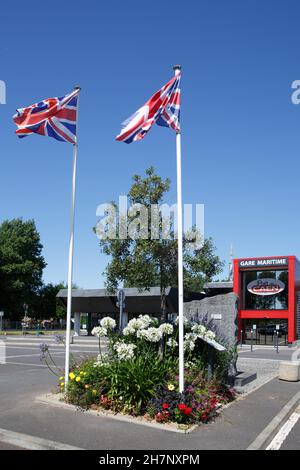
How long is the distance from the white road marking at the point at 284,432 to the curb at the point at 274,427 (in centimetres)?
6

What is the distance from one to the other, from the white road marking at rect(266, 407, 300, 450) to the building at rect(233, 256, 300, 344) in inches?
1203

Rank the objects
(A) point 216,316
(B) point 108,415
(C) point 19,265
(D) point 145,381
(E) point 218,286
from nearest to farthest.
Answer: (B) point 108,415 < (D) point 145,381 < (A) point 216,316 < (E) point 218,286 < (C) point 19,265

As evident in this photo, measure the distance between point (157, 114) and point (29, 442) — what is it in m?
5.92

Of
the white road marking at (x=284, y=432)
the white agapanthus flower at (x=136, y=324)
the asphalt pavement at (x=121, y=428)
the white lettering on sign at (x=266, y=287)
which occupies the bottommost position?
the white road marking at (x=284, y=432)

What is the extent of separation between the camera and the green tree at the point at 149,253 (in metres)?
13.4

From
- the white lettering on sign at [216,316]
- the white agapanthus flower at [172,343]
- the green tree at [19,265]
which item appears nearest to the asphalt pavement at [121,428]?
the white agapanthus flower at [172,343]

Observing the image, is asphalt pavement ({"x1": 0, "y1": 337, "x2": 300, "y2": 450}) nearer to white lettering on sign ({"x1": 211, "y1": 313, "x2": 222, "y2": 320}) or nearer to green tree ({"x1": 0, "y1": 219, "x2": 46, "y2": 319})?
white lettering on sign ({"x1": 211, "y1": 313, "x2": 222, "y2": 320})

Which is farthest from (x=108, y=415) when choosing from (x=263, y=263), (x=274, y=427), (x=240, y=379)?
(x=263, y=263)

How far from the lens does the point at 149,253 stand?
13430 millimetres

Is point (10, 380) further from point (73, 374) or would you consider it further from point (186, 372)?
point (186, 372)

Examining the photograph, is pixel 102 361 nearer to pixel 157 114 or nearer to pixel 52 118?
pixel 157 114

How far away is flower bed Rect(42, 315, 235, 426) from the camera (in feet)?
27.2

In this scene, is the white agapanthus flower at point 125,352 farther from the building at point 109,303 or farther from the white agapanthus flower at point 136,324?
the building at point 109,303

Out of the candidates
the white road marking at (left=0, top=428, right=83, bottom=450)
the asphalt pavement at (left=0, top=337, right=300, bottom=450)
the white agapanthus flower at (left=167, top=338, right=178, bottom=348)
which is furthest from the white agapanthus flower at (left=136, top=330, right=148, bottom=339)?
the white road marking at (left=0, top=428, right=83, bottom=450)
